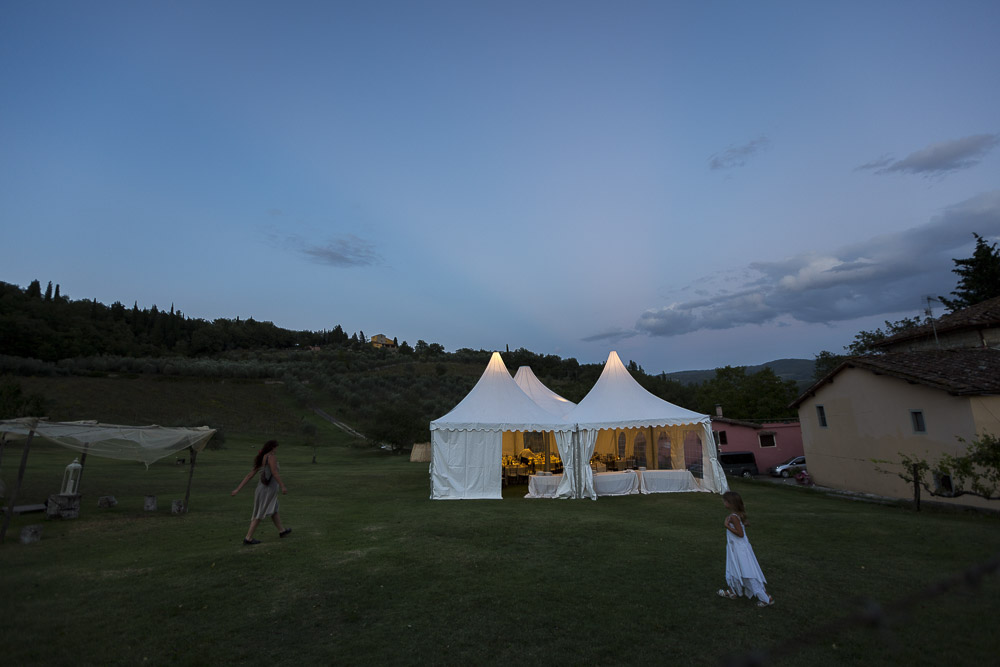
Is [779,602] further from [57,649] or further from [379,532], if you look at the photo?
[57,649]

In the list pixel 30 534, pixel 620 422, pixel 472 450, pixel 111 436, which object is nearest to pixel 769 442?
pixel 620 422

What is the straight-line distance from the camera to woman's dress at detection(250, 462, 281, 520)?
25.2 feet

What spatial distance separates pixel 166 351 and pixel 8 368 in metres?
29.4

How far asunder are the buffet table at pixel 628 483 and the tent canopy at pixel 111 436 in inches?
324

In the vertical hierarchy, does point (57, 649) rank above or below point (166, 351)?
below

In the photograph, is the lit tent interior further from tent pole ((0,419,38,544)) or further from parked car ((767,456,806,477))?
tent pole ((0,419,38,544))

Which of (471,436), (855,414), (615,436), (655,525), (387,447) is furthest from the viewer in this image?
(387,447)

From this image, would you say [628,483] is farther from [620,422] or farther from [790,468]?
[790,468]

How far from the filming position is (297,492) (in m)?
13.9

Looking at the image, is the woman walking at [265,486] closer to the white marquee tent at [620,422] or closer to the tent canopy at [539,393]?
the white marquee tent at [620,422]

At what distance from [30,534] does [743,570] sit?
34.3ft

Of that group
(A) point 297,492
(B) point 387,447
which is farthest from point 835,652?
(B) point 387,447

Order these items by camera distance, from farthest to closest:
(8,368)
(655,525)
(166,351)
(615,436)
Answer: (166,351), (8,368), (615,436), (655,525)

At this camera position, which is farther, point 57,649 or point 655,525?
point 655,525
